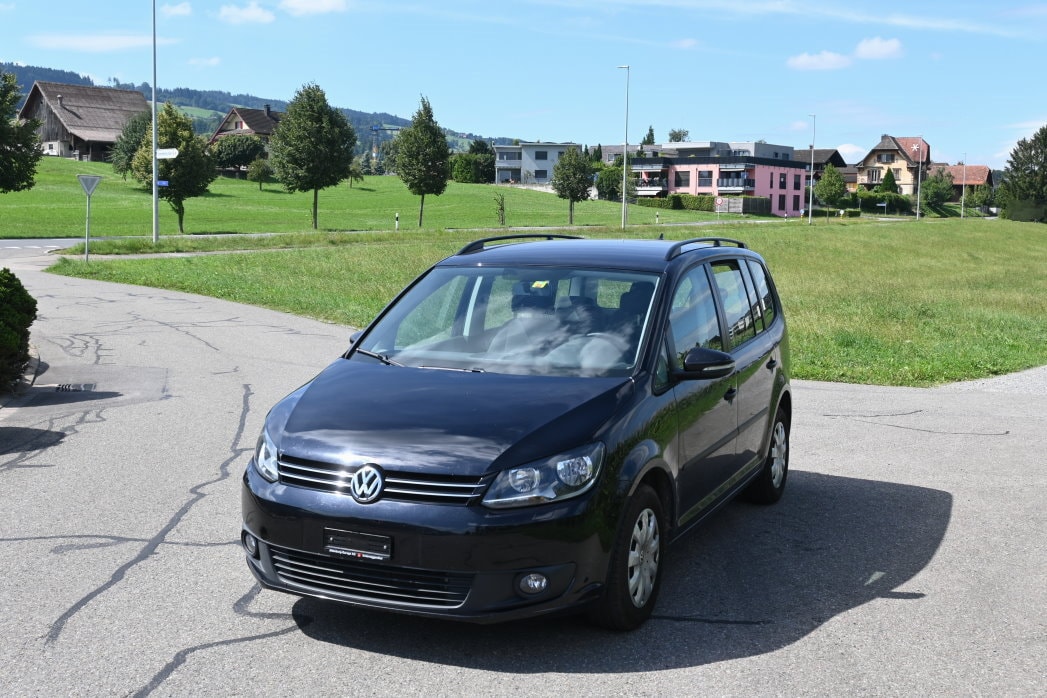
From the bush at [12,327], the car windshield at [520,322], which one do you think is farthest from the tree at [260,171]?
the car windshield at [520,322]

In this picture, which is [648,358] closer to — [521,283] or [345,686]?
[521,283]

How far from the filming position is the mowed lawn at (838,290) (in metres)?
15.6

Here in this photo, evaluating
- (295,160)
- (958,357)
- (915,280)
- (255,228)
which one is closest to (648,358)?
(958,357)

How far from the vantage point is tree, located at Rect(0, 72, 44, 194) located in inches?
1607

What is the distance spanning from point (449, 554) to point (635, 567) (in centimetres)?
92

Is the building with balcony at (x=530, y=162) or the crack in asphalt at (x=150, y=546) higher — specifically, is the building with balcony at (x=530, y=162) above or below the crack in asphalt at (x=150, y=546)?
above

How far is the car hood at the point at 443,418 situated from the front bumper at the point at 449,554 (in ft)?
0.61

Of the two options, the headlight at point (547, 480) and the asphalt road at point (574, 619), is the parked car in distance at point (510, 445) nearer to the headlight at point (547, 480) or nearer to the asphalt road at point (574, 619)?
the headlight at point (547, 480)

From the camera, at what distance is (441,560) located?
4.15 m

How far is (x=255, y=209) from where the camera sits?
245 feet

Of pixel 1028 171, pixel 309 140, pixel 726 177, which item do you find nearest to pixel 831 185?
pixel 726 177

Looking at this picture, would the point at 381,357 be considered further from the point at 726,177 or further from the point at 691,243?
the point at 726,177

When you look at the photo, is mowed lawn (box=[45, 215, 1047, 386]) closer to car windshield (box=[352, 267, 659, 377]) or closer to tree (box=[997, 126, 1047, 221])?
car windshield (box=[352, 267, 659, 377])

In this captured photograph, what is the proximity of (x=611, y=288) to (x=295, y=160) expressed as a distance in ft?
163
